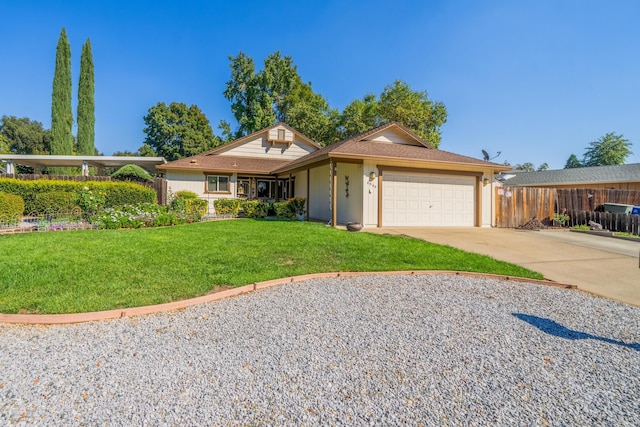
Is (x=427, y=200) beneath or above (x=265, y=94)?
beneath

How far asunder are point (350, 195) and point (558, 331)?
954 centimetres

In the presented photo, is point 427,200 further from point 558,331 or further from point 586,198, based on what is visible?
point 558,331

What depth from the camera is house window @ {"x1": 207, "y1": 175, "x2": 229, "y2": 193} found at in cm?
1902

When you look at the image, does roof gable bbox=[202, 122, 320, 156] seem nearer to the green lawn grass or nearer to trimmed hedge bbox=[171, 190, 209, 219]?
trimmed hedge bbox=[171, 190, 209, 219]

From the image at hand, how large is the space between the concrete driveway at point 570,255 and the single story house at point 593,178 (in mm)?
11696

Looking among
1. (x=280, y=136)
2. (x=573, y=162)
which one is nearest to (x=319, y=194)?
(x=280, y=136)

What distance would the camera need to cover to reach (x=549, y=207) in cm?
1428

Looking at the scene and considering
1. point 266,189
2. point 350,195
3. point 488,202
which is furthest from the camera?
point 266,189

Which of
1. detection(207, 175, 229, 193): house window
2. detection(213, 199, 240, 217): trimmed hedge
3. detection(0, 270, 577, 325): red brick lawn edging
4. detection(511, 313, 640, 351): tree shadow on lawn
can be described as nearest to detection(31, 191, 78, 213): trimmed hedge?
detection(213, 199, 240, 217): trimmed hedge

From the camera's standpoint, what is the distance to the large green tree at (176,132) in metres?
40.0

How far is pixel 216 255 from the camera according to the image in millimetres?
6480

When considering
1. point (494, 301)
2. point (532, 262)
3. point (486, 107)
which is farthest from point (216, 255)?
point (486, 107)

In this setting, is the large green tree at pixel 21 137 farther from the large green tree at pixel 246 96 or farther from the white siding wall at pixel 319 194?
the white siding wall at pixel 319 194

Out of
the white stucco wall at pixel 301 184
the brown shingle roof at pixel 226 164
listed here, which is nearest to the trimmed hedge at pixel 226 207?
the brown shingle roof at pixel 226 164
